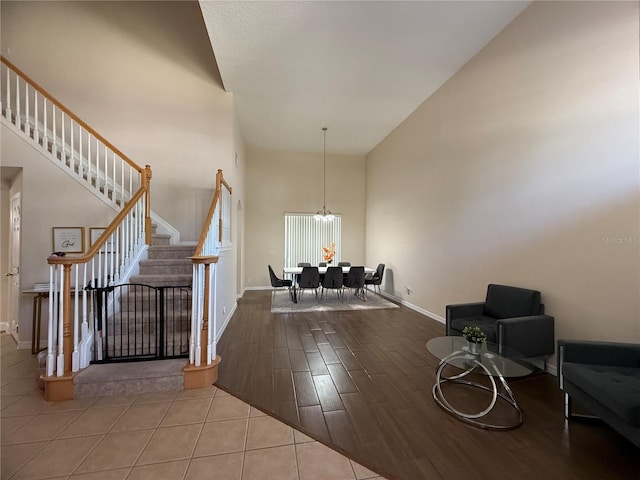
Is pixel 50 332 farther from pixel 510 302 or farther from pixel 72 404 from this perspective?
pixel 510 302

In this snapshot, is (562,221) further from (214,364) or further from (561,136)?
(214,364)

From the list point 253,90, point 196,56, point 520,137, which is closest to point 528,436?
point 520,137

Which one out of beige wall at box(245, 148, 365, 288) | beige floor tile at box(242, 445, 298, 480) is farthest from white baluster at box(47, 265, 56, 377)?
beige wall at box(245, 148, 365, 288)

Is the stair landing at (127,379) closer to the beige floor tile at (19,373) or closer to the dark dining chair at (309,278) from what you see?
the beige floor tile at (19,373)

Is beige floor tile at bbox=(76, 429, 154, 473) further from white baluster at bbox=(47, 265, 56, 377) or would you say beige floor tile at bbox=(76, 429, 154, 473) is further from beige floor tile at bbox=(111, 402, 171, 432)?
white baluster at bbox=(47, 265, 56, 377)

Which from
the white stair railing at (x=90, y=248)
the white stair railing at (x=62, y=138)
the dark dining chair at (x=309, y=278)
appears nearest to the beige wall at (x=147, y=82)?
the white stair railing at (x=62, y=138)

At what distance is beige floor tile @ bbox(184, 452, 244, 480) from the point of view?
5.36 feet

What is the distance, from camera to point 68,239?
3.85m

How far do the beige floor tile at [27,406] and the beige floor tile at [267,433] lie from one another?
1857 millimetres

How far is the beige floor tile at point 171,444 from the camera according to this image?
178 centimetres

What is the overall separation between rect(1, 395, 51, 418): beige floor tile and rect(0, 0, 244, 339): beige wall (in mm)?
2506

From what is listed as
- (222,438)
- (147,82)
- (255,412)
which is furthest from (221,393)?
(147,82)

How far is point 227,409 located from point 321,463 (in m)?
0.98

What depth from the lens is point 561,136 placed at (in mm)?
2816
